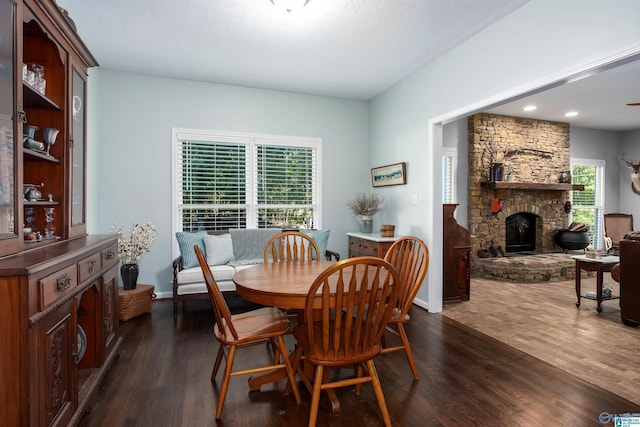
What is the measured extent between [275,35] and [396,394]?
323cm

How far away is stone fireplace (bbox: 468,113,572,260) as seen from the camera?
633cm

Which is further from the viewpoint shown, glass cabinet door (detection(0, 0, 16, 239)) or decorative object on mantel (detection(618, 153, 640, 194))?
decorative object on mantel (detection(618, 153, 640, 194))

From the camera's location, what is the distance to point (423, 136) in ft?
13.8

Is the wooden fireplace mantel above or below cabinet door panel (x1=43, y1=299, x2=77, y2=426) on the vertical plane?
above

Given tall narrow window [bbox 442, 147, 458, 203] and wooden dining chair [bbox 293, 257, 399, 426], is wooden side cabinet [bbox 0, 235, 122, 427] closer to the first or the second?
wooden dining chair [bbox 293, 257, 399, 426]

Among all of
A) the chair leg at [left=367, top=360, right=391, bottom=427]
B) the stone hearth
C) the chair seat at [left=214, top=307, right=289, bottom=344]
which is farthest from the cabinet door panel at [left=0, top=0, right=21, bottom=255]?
the stone hearth

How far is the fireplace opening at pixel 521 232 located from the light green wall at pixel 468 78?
10.8 ft

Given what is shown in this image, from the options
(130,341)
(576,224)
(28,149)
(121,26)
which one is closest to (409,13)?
(121,26)

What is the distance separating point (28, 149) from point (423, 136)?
365 centimetres

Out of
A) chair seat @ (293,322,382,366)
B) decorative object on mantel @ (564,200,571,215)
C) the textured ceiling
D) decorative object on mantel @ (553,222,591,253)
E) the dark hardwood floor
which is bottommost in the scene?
the dark hardwood floor

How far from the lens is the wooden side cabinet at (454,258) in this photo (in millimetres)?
4418

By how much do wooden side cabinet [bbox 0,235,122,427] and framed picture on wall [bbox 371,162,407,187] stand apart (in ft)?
11.1

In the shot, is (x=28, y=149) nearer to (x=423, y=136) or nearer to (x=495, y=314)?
(x=423, y=136)

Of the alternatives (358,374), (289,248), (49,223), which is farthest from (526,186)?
(49,223)
